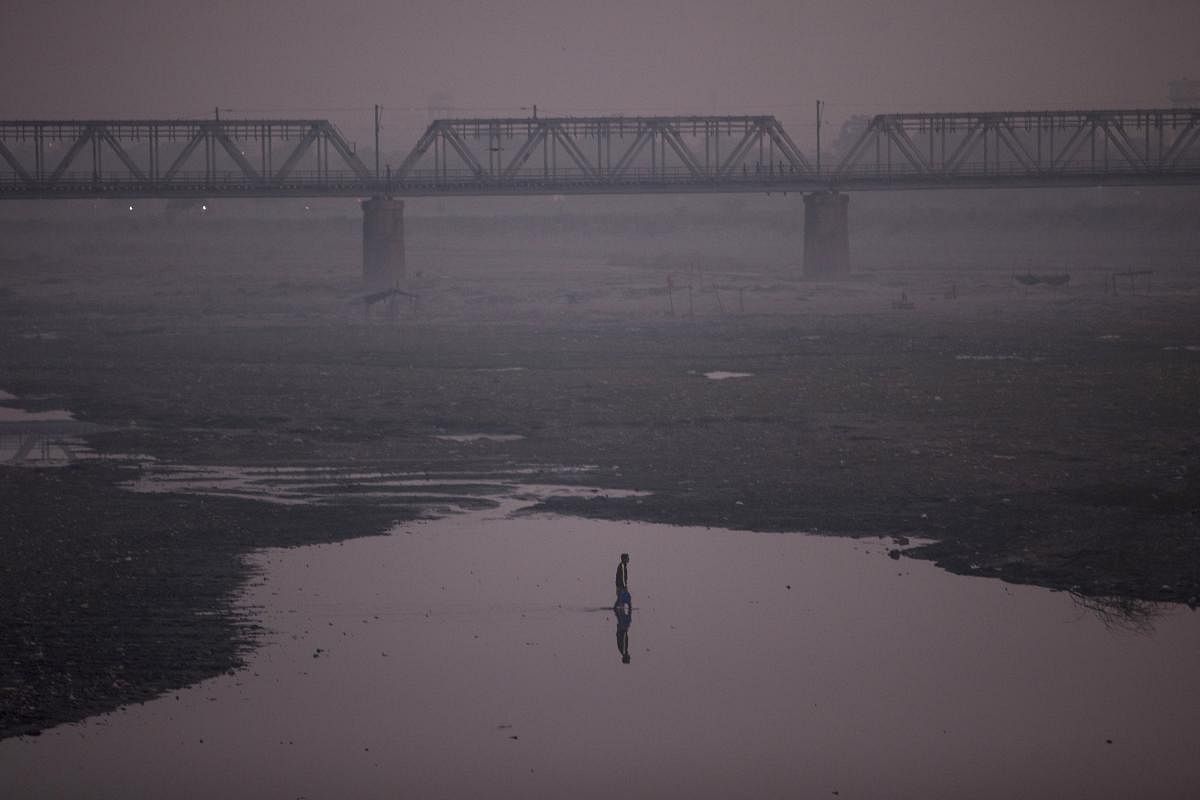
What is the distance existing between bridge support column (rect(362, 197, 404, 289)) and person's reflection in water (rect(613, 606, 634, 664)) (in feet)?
195

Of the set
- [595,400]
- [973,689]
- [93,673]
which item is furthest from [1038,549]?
[595,400]

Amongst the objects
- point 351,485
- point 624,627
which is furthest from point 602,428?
point 624,627

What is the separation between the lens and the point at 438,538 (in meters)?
20.2

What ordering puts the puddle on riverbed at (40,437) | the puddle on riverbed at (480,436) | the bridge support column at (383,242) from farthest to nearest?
the bridge support column at (383,242) → the puddle on riverbed at (480,436) → the puddle on riverbed at (40,437)

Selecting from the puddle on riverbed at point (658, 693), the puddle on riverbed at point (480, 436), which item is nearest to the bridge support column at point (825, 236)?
the puddle on riverbed at point (480, 436)

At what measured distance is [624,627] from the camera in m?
16.6

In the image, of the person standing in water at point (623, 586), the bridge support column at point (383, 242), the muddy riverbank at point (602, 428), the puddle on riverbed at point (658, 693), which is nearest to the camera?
the puddle on riverbed at point (658, 693)

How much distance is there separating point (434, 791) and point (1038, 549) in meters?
9.29

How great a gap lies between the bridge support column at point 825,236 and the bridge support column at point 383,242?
2010 cm

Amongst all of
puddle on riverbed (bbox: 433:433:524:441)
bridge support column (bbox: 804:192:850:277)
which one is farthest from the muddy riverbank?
bridge support column (bbox: 804:192:850:277)

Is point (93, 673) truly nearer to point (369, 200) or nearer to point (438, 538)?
point (438, 538)

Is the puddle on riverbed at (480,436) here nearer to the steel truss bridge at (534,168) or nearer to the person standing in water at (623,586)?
the person standing in water at (623,586)

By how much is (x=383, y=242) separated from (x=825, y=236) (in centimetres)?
2217

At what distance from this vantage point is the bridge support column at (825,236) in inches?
3164
